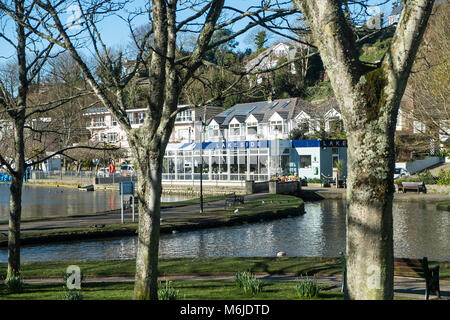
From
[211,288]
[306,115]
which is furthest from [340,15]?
[306,115]

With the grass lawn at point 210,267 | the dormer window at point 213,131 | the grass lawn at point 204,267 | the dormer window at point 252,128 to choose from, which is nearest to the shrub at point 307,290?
the grass lawn at point 210,267

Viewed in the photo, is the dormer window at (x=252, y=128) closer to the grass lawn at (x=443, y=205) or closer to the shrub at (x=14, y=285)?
the grass lawn at (x=443, y=205)

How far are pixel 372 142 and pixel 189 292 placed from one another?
5553 mm

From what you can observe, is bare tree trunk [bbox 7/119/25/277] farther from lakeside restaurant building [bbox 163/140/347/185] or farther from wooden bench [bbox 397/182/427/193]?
lakeside restaurant building [bbox 163/140/347/185]

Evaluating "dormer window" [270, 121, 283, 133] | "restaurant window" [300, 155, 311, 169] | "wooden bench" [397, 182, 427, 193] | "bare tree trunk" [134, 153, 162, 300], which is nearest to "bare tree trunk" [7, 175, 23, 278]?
"bare tree trunk" [134, 153, 162, 300]

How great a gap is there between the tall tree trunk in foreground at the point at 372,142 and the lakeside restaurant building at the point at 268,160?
4200 centimetres

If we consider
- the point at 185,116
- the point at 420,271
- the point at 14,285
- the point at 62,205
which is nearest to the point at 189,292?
the point at 14,285

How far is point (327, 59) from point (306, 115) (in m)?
51.1

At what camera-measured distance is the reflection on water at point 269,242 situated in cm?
1852

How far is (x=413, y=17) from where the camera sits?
488cm

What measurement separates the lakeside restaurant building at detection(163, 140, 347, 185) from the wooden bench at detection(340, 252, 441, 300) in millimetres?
37075

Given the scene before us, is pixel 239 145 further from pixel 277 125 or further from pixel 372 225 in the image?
pixel 372 225

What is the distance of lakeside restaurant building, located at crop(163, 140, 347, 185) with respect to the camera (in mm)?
49562
